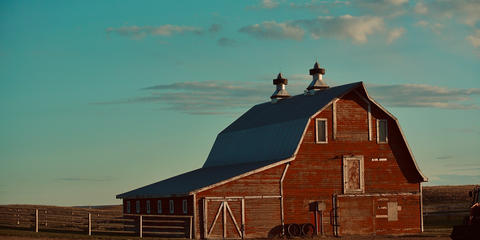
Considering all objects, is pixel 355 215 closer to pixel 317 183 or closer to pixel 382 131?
pixel 317 183

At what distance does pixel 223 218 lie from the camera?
4044 centimetres

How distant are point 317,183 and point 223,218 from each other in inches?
225

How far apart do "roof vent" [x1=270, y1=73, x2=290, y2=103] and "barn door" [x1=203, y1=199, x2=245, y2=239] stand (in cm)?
1445

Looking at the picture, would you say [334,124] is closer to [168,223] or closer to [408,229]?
[408,229]

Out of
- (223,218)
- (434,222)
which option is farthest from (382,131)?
(434,222)

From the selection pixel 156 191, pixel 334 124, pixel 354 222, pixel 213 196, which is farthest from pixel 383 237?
pixel 156 191

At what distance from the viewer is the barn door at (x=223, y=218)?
4009 cm

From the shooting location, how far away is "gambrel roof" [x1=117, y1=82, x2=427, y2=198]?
42.5m

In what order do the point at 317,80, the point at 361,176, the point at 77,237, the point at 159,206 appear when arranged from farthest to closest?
the point at 317,80
the point at 159,206
the point at 361,176
the point at 77,237

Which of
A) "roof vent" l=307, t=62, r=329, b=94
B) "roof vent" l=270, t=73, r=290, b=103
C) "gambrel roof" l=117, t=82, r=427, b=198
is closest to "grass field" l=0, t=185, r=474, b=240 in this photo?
"gambrel roof" l=117, t=82, r=427, b=198

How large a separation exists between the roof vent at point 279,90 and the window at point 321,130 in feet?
35.5

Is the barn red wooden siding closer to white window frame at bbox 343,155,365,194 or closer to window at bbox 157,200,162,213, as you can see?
white window frame at bbox 343,155,365,194

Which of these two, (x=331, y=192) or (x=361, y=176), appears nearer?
(x=331, y=192)

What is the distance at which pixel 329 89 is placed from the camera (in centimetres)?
4725
